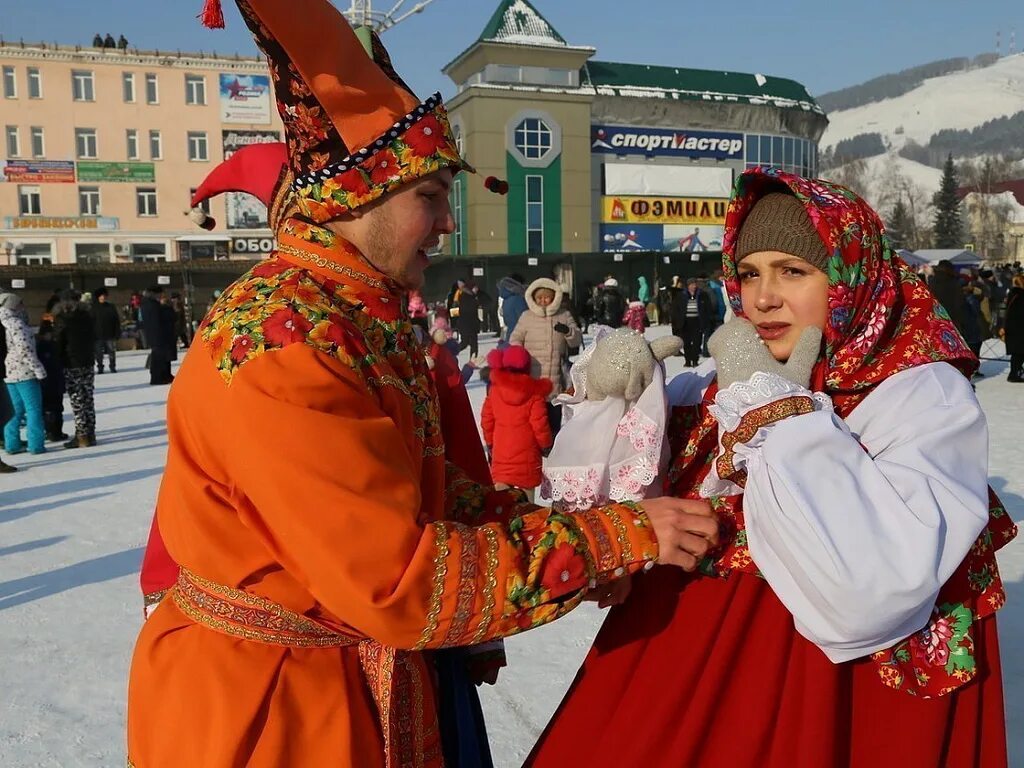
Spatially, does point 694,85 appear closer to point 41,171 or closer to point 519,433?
point 41,171

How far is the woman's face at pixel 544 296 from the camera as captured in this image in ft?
23.3

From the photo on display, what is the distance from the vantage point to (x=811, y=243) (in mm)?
1688

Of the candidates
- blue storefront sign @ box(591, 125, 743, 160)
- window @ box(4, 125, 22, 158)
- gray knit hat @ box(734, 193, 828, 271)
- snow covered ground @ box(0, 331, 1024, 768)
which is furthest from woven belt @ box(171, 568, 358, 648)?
window @ box(4, 125, 22, 158)

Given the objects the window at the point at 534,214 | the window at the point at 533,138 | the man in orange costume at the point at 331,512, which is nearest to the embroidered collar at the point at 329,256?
the man in orange costume at the point at 331,512

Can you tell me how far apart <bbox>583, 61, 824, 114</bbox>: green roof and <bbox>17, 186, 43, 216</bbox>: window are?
2350 centimetres

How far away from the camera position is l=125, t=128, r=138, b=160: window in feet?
118

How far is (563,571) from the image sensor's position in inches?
48.7

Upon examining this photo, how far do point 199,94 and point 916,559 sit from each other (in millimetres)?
40469

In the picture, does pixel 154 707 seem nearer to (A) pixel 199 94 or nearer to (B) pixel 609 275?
(B) pixel 609 275

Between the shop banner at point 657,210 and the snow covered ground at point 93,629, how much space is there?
26054mm

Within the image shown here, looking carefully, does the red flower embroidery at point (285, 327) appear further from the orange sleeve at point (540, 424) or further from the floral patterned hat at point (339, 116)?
the orange sleeve at point (540, 424)

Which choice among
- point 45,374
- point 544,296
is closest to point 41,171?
point 45,374

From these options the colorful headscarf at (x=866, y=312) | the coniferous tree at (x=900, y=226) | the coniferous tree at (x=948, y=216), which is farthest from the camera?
the coniferous tree at (x=900, y=226)

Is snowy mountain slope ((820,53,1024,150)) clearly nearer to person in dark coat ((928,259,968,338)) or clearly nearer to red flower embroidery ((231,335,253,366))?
person in dark coat ((928,259,968,338))
